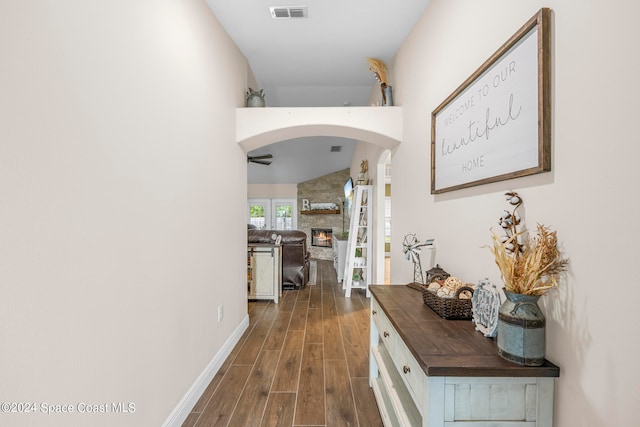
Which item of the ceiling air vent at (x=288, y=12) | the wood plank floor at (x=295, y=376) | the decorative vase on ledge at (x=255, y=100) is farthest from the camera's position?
the decorative vase on ledge at (x=255, y=100)

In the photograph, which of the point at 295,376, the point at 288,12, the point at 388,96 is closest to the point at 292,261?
the point at 295,376

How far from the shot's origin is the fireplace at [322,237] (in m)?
8.64

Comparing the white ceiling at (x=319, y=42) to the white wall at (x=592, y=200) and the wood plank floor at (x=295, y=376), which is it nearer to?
the white wall at (x=592, y=200)

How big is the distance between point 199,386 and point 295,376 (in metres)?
0.69

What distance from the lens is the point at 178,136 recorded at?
66.0 inches

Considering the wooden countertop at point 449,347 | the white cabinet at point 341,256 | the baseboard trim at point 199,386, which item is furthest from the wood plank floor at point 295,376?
the white cabinet at point 341,256

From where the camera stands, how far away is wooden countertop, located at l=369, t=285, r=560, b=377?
888 mm

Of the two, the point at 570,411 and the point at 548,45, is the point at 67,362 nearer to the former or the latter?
the point at 570,411

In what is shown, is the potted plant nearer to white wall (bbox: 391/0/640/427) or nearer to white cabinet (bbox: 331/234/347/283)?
white wall (bbox: 391/0/640/427)

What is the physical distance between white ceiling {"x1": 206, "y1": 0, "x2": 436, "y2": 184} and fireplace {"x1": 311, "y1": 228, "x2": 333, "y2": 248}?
5.06m

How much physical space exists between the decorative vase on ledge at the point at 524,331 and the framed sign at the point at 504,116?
460 millimetres

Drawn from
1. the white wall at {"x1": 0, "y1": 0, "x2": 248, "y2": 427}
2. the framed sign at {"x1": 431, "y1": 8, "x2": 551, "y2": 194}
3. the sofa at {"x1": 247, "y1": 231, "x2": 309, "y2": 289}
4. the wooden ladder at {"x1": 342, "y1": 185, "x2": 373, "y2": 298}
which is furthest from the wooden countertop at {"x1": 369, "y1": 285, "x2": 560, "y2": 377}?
the sofa at {"x1": 247, "y1": 231, "x2": 309, "y2": 289}

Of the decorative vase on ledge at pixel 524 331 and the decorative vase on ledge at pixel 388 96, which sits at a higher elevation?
the decorative vase on ledge at pixel 388 96

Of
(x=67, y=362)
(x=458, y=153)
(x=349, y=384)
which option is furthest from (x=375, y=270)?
(x=67, y=362)
